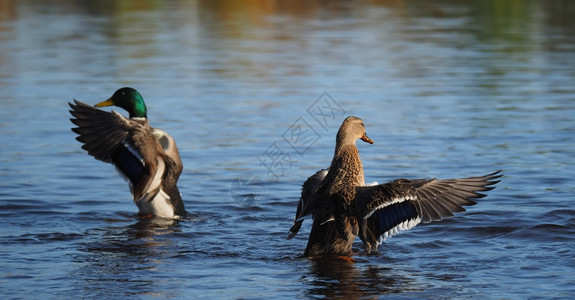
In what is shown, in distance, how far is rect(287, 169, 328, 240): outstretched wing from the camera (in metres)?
7.30

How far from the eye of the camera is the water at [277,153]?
685 cm

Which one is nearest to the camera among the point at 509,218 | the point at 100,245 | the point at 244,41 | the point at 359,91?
the point at 100,245

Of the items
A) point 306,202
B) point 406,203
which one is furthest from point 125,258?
point 406,203

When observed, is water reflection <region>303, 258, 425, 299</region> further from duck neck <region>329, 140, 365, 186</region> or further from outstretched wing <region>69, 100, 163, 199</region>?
outstretched wing <region>69, 100, 163, 199</region>

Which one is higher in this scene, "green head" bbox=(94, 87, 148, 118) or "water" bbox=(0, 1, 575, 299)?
"green head" bbox=(94, 87, 148, 118)

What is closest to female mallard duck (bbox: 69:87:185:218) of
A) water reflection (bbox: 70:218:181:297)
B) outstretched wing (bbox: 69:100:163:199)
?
outstretched wing (bbox: 69:100:163:199)

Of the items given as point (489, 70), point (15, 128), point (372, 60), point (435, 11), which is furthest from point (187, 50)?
point (435, 11)

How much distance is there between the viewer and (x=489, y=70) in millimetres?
18156

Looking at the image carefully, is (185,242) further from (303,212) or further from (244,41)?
(244,41)

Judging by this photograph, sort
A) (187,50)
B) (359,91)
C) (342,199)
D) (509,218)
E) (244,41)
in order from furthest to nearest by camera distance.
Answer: (244,41) < (187,50) < (359,91) < (509,218) < (342,199)

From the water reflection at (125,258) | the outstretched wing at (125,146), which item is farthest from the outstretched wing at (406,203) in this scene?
the outstretched wing at (125,146)

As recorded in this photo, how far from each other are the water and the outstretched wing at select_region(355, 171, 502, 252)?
11.9 inches

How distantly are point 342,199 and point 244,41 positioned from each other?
1613 cm

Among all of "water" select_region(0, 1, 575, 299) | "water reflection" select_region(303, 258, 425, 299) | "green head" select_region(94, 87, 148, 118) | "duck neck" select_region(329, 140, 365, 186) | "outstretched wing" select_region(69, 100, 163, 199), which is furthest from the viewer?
"green head" select_region(94, 87, 148, 118)
